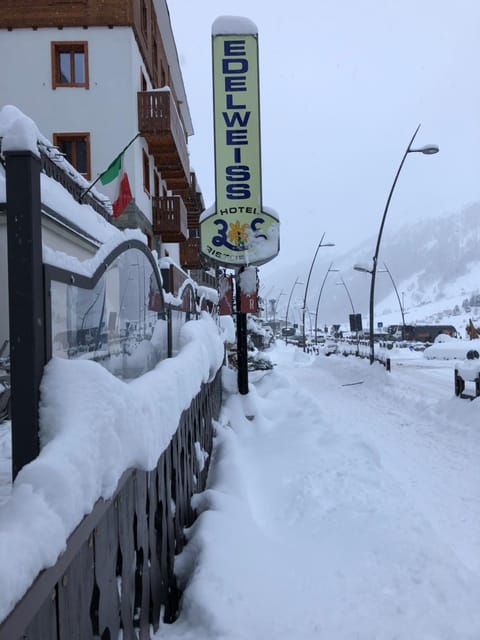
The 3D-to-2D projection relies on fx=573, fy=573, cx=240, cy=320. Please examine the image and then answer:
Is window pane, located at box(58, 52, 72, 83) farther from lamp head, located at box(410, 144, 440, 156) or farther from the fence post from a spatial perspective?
the fence post

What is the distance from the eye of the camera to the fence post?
183 cm

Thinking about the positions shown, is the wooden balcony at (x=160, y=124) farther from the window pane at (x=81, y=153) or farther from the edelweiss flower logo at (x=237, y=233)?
the edelweiss flower logo at (x=237, y=233)

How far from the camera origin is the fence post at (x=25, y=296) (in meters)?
1.83

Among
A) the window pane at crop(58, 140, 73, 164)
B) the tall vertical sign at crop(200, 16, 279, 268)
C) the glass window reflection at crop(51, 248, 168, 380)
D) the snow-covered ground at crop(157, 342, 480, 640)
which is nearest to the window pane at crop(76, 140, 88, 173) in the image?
the window pane at crop(58, 140, 73, 164)

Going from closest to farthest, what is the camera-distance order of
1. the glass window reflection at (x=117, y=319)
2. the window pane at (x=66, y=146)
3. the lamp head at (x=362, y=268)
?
the glass window reflection at (x=117, y=319), the window pane at (x=66, y=146), the lamp head at (x=362, y=268)

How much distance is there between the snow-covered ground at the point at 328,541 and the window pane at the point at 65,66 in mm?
15354

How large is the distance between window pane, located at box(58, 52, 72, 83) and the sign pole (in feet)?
39.5

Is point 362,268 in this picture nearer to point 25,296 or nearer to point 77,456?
point 25,296

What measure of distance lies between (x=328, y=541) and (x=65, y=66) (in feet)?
62.9

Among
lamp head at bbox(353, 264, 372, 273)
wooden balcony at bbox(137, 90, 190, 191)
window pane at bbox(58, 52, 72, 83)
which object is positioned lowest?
lamp head at bbox(353, 264, 372, 273)

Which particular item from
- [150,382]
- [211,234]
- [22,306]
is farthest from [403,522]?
[211,234]

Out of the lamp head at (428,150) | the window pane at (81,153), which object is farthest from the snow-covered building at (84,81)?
the lamp head at (428,150)

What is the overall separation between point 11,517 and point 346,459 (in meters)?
5.35

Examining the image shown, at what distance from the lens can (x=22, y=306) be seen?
1858mm
